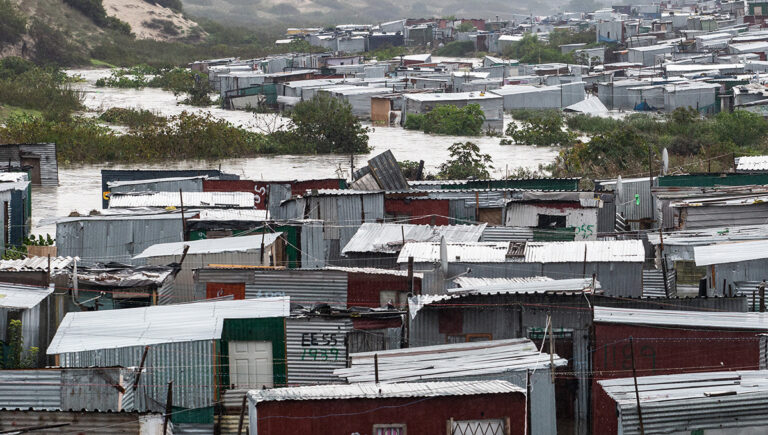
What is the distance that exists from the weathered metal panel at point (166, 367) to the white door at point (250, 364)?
1.23ft

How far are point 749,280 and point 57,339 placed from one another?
310 inches

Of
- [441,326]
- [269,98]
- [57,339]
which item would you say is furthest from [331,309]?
A: [269,98]

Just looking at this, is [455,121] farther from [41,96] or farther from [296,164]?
[41,96]

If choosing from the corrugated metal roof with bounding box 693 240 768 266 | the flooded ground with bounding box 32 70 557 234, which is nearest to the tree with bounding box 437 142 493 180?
the flooded ground with bounding box 32 70 557 234

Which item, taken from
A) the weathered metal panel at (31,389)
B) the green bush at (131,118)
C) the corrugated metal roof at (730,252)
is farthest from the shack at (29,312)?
the green bush at (131,118)

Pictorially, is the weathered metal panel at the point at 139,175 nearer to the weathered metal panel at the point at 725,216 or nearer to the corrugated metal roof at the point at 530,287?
the weathered metal panel at the point at 725,216

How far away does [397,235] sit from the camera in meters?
15.6

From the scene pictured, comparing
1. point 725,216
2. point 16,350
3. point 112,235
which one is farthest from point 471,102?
point 16,350

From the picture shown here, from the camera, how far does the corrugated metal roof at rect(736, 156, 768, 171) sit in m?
20.8

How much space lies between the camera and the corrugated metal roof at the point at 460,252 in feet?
45.3

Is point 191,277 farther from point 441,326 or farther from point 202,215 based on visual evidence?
point 441,326

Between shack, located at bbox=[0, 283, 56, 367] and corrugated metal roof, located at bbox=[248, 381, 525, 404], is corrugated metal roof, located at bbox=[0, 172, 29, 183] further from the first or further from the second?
corrugated metal roof, located at bbox=[248, 381, 525, 404]

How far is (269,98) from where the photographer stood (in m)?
46.2

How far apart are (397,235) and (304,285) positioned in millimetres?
2976
